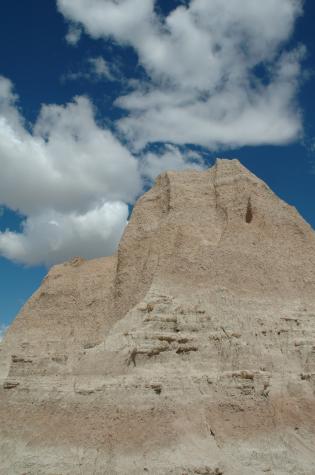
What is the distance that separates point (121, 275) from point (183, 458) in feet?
43.9

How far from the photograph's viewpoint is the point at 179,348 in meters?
27.0

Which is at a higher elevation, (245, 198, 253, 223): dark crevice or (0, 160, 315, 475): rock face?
(245, 198, 253, 223): dark crevice

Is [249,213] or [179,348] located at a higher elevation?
[249,213]

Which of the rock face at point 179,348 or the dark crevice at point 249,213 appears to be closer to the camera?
the rock face at point 179,348

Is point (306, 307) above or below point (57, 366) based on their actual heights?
above

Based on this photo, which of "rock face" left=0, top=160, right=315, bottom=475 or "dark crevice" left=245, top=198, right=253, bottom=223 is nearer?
"rock face" left=0, top=160, right=315, bottom=475

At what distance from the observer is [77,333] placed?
110ft

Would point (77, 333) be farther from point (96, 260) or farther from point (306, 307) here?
point (306, 307)

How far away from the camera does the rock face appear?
23.5 m

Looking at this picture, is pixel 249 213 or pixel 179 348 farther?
pixel 249 213

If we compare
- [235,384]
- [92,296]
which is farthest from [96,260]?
[235,384]

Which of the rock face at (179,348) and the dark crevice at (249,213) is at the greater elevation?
the dark crevice at (249,213)

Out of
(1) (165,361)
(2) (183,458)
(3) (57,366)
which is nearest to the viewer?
(2) (183,458)

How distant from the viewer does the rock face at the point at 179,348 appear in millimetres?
23547
